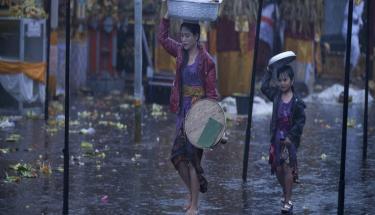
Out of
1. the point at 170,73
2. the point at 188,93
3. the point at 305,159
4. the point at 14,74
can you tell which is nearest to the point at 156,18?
the point at 170,73

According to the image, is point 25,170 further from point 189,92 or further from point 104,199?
point 189,92

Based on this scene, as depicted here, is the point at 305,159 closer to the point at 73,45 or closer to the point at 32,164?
the point at 32,164

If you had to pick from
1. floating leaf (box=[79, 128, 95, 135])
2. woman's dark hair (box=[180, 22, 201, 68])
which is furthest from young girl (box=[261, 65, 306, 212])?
floating leaf (box=[79, 128, 95, 135])

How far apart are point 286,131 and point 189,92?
1182mm

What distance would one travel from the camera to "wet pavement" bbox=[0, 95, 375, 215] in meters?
10.2

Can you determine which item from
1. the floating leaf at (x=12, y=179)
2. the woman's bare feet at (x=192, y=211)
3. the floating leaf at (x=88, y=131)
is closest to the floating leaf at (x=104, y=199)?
the woman's bare feet at (x=192, y=211)

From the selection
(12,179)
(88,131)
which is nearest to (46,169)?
(12,179)

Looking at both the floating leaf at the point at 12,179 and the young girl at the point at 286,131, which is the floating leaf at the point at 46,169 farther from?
the young girl at the point at 286,131

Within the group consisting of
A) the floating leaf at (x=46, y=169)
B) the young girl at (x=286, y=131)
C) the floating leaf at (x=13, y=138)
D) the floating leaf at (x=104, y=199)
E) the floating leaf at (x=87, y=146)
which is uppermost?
the young girl at (x=286, y=131)

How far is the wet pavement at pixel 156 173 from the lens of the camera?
10.2 metres

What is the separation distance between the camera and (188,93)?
977 centimetres

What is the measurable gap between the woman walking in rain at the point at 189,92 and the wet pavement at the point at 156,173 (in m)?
0.45

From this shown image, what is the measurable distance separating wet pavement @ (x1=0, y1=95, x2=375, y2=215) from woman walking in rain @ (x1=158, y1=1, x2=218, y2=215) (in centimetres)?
45

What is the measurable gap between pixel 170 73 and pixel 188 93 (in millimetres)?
14439
